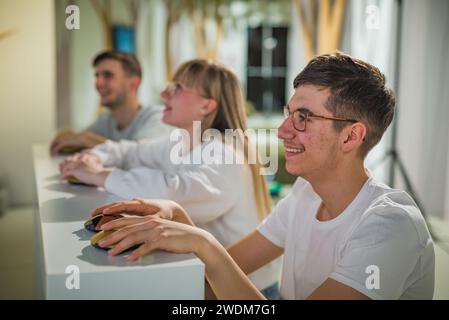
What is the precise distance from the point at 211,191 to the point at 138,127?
1058 mm

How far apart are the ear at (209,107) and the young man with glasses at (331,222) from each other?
441 millimetres

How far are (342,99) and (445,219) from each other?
259 cm

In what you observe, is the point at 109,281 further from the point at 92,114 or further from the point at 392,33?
the point at 92,114

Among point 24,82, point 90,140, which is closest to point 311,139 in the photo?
point 90,140

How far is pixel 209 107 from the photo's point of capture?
5.23 feet

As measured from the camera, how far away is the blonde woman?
1.43 m

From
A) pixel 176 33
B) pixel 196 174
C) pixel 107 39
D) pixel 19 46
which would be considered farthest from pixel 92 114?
pixel 196 174

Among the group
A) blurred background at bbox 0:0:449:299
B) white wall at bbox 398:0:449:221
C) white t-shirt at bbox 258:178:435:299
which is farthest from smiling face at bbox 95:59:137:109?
white wall at bbox 398:0:449:221

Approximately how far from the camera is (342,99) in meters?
1.02

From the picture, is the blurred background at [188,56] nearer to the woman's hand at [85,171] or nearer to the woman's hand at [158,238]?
the woman's hand at [85,171]

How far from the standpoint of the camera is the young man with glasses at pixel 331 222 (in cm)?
89

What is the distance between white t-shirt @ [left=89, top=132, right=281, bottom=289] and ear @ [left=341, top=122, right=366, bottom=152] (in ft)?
1.53

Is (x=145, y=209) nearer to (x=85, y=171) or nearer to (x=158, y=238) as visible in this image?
(x=158, y=238)

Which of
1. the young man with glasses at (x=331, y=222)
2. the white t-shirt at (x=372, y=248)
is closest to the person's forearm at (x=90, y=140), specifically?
the young man with glasses at (x=331, y=222)
